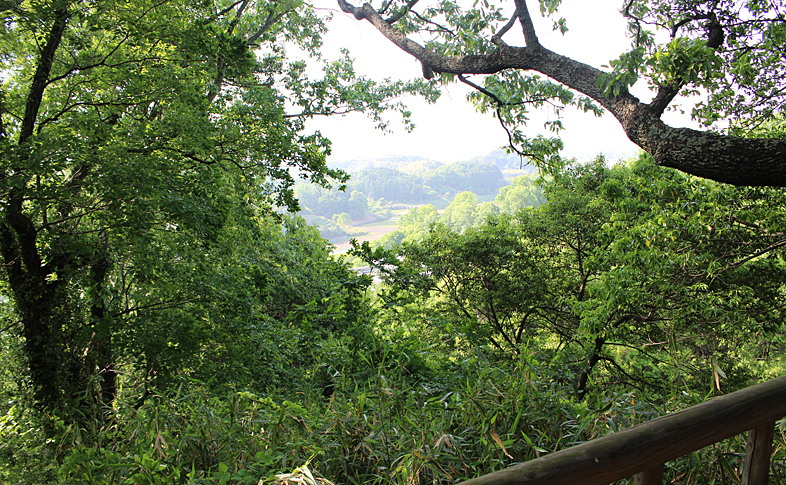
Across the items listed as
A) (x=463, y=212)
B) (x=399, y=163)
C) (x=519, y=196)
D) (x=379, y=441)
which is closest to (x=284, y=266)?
(x=379, y=441)

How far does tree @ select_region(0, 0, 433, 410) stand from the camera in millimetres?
3814

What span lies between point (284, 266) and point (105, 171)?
14.3 feet

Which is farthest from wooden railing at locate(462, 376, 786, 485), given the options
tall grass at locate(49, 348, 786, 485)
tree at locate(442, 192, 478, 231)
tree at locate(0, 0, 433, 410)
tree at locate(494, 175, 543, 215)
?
tree at locate(442, 192, 478, 231)

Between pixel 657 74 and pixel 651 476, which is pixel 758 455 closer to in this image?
pixel 651 476

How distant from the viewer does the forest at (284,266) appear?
1.69 m

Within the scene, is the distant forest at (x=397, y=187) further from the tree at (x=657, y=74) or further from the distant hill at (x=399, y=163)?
the tree at (x=657, y=74)

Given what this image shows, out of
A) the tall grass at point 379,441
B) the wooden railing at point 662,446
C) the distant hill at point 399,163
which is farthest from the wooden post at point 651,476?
the distant hill at point 399,163

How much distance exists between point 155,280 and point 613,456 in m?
5.28

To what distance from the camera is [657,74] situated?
127 inches

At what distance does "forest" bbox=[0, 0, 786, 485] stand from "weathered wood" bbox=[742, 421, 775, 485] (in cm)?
7

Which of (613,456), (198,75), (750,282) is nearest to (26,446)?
(198,75)

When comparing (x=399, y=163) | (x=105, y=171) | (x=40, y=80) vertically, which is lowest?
(x=105, y=171)

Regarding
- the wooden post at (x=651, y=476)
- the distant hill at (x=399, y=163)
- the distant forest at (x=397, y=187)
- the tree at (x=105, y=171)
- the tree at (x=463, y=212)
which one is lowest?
the wooden post at (x=651, y=476)

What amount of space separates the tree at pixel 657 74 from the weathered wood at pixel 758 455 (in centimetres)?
203
